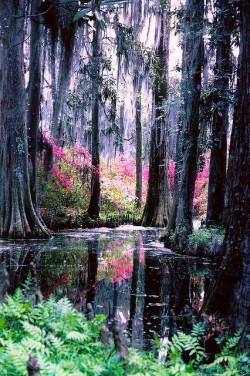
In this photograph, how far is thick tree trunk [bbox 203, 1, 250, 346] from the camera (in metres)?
3.44

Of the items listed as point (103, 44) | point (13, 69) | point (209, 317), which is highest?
point (103, 44)

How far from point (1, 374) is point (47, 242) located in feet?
29.6

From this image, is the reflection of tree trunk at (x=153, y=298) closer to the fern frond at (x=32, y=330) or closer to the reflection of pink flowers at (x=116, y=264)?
the reflection of pink flowers at (x=116, y=264)

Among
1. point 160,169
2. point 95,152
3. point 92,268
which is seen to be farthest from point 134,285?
point 95,152

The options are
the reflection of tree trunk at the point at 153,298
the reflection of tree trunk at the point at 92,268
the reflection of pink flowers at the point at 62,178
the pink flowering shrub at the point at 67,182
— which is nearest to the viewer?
the reflection of tree trunk at the point at 153,298

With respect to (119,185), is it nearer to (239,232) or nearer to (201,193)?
(201,193)

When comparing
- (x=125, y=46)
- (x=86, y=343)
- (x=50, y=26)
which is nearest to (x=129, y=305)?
(x=86, y=343)

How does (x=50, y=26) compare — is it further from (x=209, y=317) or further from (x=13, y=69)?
(x=209, y=317)

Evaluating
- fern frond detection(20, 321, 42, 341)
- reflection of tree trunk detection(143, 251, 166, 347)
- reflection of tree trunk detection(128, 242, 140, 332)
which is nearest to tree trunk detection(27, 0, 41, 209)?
reflection of tree trunk detection(128, 242, 140, 332)

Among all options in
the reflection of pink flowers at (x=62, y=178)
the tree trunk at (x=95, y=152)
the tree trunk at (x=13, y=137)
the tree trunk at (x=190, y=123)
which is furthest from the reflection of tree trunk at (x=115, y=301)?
the tree trunk at (x=95, y=152)

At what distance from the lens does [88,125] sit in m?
20.4

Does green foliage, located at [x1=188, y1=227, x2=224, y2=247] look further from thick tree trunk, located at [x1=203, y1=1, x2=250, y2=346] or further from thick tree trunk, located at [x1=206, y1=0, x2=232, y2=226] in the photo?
thick tree trunk, located at [x1=203, y1=1, x2=250, y2=346]

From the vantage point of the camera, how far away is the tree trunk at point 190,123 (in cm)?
1020

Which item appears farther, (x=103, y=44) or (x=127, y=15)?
(x=103, y=44)
